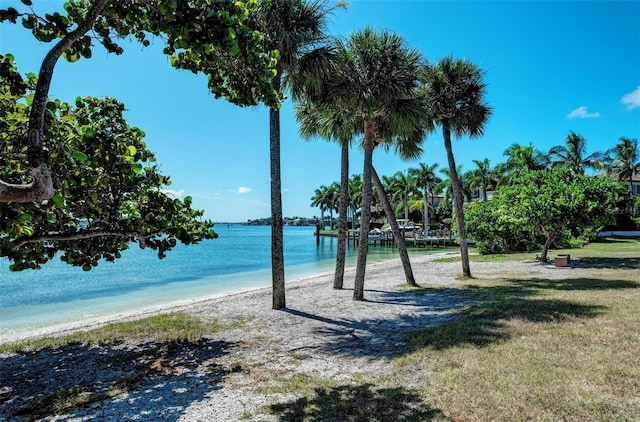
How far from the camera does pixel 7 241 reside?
4.99m

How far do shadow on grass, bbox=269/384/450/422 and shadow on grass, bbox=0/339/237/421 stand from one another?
Answer: 53.6 inches

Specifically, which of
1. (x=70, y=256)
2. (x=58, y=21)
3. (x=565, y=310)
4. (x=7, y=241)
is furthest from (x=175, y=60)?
(x=565, y=310)

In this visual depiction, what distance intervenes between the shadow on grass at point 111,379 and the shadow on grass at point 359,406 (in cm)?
136

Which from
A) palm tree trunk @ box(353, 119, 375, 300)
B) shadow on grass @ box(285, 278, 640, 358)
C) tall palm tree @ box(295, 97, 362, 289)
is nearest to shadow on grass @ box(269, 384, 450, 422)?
shadow on grass @ box(285, 278, 640, 358)

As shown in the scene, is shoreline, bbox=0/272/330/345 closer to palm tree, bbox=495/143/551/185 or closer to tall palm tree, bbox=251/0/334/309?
tall palm tree, bbox=251/0/334/309

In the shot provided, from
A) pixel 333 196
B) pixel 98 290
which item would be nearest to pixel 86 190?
pixel 98 290

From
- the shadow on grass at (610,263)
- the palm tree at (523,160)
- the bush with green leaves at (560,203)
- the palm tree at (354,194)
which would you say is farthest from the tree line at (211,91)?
the palm tree at (354,194)

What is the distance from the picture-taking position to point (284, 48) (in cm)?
961

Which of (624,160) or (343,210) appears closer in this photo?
(343,210)

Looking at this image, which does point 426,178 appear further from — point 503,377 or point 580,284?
point 503,377

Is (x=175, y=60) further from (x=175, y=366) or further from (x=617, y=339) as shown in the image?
(x=617, y=339)

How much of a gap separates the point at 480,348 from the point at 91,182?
Answer: 6.25m

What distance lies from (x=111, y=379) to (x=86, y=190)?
2887 mm

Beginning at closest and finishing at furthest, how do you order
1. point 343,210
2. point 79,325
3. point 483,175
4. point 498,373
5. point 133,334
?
point 498,373 < point 133,334 < point 79,325 < point 343,210 < point 483,175
